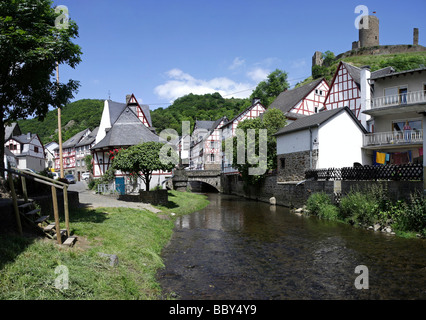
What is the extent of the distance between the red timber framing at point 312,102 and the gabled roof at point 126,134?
20.5 m

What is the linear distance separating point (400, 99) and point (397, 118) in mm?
1715

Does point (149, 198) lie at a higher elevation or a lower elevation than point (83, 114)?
lower

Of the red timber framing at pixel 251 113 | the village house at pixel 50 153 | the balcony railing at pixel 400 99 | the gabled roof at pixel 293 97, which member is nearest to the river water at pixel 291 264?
the balcony railing at pixel 400 99

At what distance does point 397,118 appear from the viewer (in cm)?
2639

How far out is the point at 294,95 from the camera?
1682 inches

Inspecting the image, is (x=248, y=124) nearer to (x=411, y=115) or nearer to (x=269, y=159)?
(x=269, y=159)

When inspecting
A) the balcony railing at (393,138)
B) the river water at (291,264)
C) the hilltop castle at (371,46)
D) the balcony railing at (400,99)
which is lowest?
the river water at (291,264)

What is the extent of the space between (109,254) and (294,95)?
4008 centimetres

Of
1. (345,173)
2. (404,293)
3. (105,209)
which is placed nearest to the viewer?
(404,293)

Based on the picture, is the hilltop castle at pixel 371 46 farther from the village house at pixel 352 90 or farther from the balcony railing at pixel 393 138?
the balcony railing at pixel 393 138

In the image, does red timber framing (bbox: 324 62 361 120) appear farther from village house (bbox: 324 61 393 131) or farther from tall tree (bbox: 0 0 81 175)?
tall tree (bbox: 0 0 81 175)

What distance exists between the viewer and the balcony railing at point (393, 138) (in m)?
24.2
